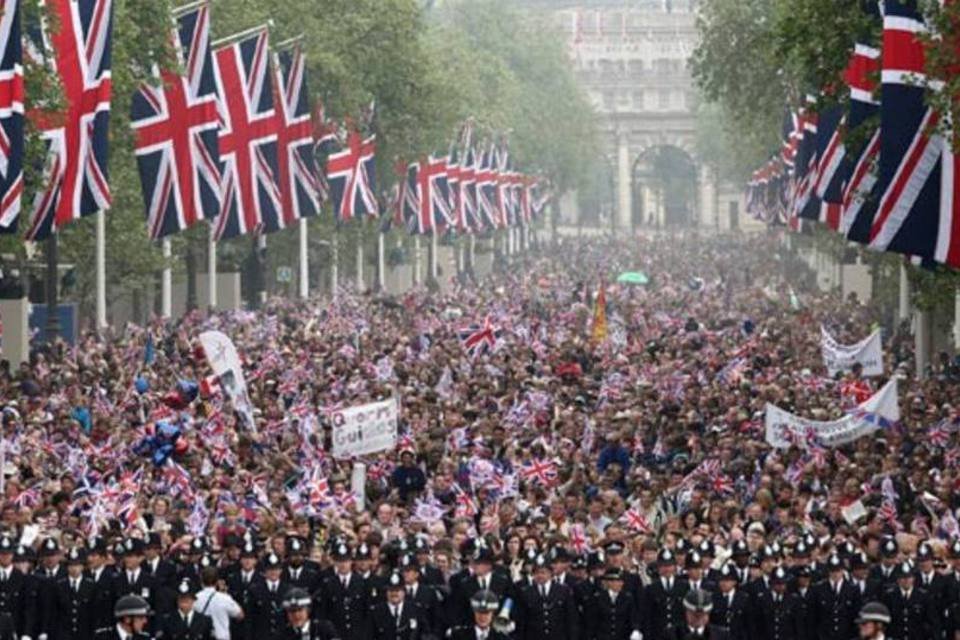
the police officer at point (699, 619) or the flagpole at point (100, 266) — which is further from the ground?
the flagpole at point (100, 266)

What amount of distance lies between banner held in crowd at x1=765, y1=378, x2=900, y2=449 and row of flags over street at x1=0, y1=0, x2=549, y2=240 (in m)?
10.1

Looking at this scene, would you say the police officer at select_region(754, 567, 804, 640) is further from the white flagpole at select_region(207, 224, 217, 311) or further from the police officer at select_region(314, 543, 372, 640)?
the white flagpole at select_region(207, 224, 217, 311)

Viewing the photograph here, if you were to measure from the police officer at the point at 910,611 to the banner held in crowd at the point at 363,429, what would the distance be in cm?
1125

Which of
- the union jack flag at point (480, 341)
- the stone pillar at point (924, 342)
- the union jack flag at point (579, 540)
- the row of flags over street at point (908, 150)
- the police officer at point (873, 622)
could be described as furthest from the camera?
the stone pillar at point (924, 342)

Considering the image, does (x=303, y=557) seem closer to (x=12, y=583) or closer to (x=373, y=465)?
(x=12, y=583)

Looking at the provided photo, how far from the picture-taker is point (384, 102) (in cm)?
9456

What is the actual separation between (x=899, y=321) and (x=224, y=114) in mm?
15511

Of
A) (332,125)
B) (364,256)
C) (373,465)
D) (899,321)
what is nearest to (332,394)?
(373,465)

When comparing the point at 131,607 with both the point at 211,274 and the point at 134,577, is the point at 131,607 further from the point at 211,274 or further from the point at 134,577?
the point at 211,274

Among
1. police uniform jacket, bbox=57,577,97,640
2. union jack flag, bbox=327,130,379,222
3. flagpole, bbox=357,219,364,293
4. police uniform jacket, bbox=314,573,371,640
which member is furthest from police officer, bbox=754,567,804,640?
flagpole, bbox=357,219,364,293

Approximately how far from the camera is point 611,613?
27594 millimetres

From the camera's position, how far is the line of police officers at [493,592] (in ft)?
89.3

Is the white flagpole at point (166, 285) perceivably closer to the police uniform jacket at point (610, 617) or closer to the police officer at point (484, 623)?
the police uniform jacket at point (610, 617)

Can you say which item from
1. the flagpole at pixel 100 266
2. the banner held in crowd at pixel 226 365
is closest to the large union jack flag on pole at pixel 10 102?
the banner held in crowd at pixel 226 365
